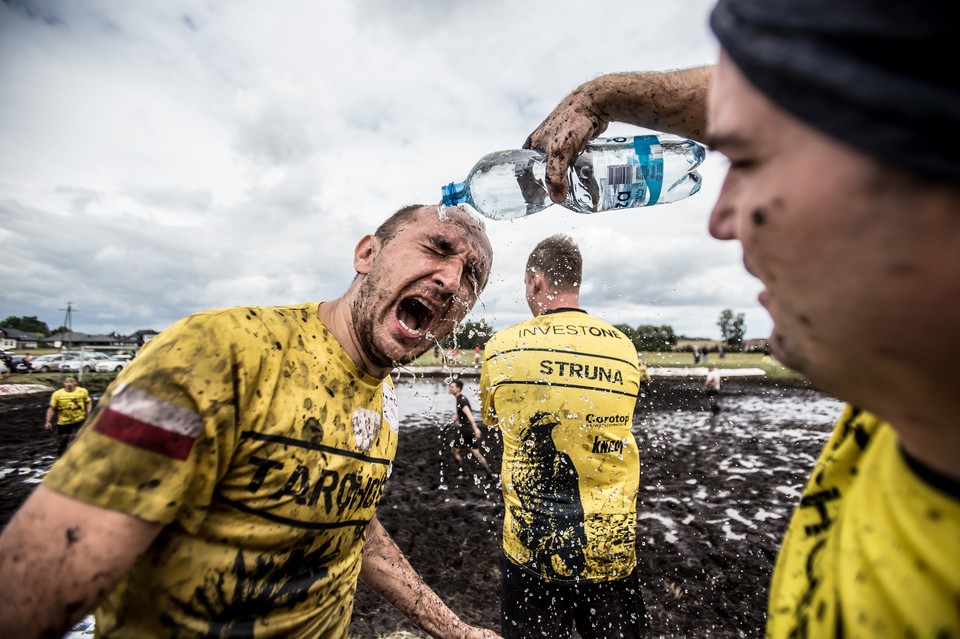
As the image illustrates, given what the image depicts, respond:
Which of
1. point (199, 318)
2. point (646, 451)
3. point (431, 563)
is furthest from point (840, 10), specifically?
point (646, 451)

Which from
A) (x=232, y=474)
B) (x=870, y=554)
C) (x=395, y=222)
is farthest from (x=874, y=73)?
(x=395, y=222)

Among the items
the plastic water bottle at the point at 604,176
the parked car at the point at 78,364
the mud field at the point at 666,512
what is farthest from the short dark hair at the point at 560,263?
the parked car at the point at 78,364

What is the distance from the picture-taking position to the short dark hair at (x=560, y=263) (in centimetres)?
368

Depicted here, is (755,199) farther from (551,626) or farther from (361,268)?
(551,626)

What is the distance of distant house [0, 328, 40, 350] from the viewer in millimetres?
77438

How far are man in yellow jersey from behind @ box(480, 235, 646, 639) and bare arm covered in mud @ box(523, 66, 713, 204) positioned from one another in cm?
166

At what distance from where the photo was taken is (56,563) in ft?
4.02

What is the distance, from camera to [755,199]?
636 mm

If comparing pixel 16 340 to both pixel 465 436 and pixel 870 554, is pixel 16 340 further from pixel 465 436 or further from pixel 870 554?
pixel 870 554

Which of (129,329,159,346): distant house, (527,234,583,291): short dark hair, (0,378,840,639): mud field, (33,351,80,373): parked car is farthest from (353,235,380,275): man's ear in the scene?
(129,329,159,346): distant house

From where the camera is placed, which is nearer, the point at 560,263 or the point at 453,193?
the point at 453,193

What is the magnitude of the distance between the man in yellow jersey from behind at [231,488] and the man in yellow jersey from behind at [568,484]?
40.5 inches

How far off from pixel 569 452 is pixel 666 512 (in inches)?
234

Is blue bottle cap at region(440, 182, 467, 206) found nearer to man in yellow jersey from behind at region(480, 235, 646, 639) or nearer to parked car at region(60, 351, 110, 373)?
man in yellow jersey from behind at region(480, 235, 646, 639)
